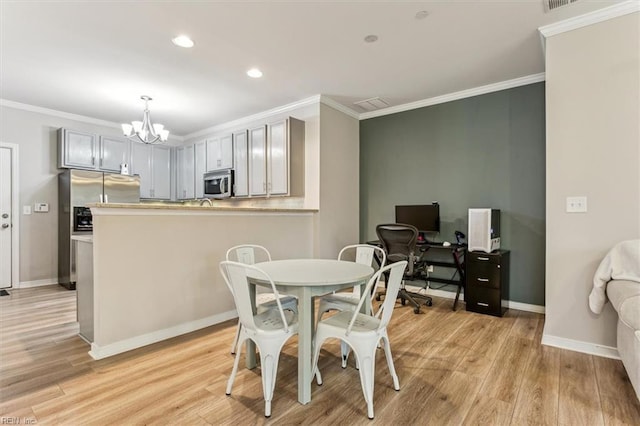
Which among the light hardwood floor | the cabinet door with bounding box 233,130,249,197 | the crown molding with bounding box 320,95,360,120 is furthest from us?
the cabinet door with bounding box 233,130,249,197

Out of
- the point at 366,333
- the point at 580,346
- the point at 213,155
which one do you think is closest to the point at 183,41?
the point at 213,155

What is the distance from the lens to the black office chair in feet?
11.7

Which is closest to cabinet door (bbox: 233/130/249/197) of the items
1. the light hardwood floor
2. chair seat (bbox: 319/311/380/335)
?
the light hardwood floor

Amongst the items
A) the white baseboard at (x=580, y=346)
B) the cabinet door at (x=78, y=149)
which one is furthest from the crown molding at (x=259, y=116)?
the white baseboard at (x=580, y=346)

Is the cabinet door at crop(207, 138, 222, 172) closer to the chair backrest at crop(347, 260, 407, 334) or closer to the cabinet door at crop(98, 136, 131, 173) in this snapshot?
the cabinet door at crop(98, 136, 131, 173)

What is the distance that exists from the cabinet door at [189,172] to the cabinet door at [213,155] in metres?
0.51

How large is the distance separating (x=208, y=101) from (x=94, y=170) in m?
2.35

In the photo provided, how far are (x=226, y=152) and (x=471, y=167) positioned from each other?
3.67 meters

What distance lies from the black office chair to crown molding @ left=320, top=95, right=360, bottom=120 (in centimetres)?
190

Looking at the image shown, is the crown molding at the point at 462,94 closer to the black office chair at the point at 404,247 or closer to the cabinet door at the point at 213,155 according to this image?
the black office chair at the point at 404,247

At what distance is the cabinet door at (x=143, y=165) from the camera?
5.66m

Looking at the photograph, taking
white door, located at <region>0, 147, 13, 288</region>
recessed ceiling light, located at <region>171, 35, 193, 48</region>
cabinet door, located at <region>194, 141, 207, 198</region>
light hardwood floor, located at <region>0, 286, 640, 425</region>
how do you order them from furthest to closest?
cabinet door, located at <region>194, 141, 207, 198</region> < white door, located at <region>0, 147, 13, 288</region> < recessed ceiling light, located at <region>171, 35, 193, 48</region> < light hardwood floor, located at <region>0, 286, 640, 425</region>

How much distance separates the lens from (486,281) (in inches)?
135

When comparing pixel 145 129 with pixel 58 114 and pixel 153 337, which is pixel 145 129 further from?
pixel 153 337
